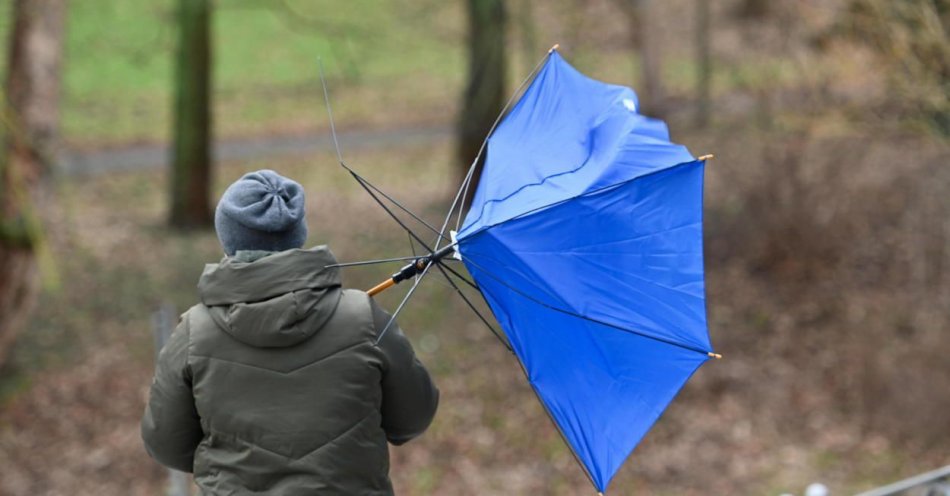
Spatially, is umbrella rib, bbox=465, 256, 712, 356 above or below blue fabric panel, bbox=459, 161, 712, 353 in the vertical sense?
below

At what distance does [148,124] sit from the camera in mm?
20375

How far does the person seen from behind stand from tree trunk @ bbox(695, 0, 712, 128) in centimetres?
1313

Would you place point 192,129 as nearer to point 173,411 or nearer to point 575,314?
point 575,314

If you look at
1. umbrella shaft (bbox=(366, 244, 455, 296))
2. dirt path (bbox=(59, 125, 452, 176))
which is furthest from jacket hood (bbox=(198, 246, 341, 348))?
dirt path (bbox=(59, 125, 452, 176))

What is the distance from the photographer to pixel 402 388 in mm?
2449

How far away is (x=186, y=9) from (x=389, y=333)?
9.32 metres

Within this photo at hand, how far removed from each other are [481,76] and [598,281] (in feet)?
29.4

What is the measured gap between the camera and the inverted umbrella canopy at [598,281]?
115 inches

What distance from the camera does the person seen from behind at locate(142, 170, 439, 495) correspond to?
2312 mm

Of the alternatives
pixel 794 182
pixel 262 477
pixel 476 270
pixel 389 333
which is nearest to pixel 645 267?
pixel 476 270

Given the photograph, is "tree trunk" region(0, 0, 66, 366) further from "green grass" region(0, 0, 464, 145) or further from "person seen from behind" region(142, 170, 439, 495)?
"person seen from behind" region(142, 170, 439, 495)

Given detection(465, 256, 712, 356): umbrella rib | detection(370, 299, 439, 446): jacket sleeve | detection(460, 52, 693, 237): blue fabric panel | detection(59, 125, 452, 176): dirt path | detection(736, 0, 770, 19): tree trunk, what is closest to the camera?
detection(370, 299, 439, 446): jacket sleeve

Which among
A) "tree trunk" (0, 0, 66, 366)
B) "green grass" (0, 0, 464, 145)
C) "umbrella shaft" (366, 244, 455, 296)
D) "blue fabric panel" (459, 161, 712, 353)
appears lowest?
"umbrella shaft" (366, 244, 455, 296)

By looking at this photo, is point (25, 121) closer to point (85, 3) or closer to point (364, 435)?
point (85, 3)
